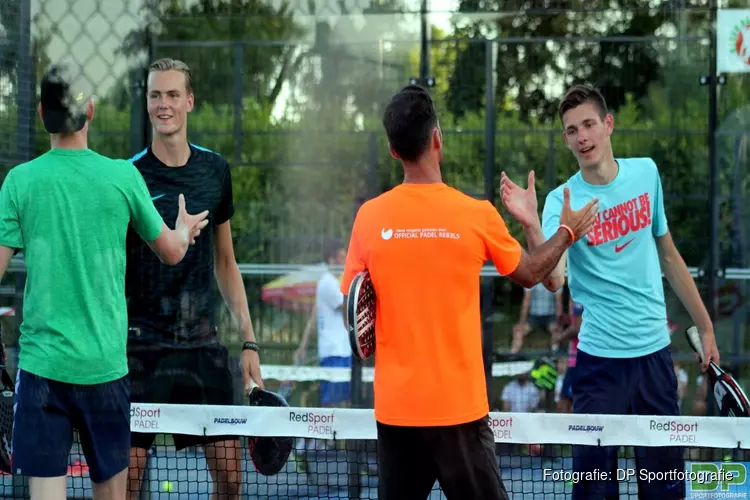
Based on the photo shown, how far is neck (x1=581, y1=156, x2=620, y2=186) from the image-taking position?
493 cm

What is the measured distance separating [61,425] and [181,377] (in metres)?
1.26

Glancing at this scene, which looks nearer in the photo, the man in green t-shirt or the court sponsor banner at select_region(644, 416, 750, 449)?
the man in green t-shirt

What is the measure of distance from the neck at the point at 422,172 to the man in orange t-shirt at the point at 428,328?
0.03m

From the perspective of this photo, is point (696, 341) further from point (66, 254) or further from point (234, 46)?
point (234, 46)

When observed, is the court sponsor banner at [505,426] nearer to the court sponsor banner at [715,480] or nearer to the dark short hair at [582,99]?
the court sponsor banner at [715,480]

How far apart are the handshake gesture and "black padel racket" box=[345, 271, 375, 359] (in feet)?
1.91

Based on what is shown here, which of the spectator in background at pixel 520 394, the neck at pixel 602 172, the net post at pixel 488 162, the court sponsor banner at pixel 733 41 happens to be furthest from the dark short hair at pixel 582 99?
the spectator in background at pixel 520 394

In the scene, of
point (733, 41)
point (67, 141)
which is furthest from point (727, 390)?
point (733, 41)

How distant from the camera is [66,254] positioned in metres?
3.85

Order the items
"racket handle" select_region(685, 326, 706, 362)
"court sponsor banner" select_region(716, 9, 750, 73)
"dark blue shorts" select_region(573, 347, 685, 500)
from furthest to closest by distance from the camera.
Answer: "court sponsor banner" select_region(716, 9, 750, 73)
"racket handle" select_region(685, 326, 706, 362)
"dark blue shorts" select_region(573, 347, 685, 500)

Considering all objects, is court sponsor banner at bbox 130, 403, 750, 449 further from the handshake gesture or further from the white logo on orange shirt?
the white logo on orange shirt

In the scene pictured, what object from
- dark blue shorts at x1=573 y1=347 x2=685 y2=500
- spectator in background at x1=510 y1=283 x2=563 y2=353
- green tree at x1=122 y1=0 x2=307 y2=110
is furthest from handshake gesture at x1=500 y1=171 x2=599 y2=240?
green tree at x1=122 y1=0 x2=307 y2=110

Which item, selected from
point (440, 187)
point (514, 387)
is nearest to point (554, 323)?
point (514, 387)

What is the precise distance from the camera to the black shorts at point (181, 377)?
Answer: 4934 mm
